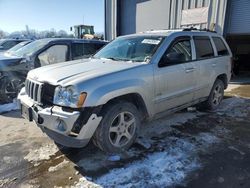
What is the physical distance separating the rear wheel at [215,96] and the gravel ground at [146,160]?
79 centimetres

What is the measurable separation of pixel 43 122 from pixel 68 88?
597 millimetres

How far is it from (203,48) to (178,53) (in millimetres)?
1175

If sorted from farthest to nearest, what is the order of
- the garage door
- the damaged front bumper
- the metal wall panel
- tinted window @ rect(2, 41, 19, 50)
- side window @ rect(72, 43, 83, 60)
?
1. tinted window @ rect(2, 41, 19, 50)
2. the metal wall panel
3. the garage door
4. side window @ rect(72, 43, 83, 60)
5. the damaged front bumper

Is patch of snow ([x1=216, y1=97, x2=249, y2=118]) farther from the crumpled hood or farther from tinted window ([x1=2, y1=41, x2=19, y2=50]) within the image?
tinted window ([x1=2, y1=41, x2=19, y2=50])

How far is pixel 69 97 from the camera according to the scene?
3062 millimetres

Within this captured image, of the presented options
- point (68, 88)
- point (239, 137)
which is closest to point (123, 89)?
point (68, 88)

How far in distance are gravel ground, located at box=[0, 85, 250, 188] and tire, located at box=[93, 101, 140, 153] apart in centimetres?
17

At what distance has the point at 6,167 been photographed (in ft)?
11.0

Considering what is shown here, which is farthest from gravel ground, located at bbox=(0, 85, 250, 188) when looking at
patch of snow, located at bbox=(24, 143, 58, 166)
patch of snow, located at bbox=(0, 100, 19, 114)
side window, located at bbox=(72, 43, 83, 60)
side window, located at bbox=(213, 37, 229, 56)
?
side window, located at bbox=(72, 43, 83, 60)

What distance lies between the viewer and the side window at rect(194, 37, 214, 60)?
4941 mm

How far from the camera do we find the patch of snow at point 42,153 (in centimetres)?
357

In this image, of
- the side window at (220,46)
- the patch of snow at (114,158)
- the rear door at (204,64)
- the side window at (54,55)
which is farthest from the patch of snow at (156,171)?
the side window at (54,55)

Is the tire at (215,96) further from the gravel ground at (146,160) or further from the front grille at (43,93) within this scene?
the front grille at (43,93)

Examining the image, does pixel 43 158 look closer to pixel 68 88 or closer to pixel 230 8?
pixel 68 88
